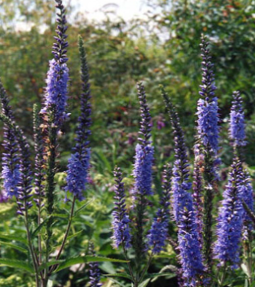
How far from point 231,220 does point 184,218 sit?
29 cm

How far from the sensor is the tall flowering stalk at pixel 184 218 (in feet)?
8.25

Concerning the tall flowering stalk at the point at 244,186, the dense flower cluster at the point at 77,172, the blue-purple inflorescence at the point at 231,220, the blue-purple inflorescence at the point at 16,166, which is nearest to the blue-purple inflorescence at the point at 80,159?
the dense flower cluster at the point at 77,172

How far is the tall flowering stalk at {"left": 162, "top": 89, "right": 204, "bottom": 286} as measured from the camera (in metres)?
2.52

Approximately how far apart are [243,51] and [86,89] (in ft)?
19.0

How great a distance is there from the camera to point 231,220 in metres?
2.57

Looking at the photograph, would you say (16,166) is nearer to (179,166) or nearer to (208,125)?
(179,166)

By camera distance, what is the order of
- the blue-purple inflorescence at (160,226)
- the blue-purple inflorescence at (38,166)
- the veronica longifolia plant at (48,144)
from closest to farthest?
the veronica longifolia plant at (48,144)
the blue-purple inflorescence at (38,166)
the blue-purple inflorescence at (160,226)

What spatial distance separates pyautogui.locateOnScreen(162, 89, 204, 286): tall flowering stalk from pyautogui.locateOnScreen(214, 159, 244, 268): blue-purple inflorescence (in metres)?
0.15

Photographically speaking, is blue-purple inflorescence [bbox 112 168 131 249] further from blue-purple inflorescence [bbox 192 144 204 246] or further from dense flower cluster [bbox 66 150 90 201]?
blue-purple inflorescence [bbox 192 144 204 246]

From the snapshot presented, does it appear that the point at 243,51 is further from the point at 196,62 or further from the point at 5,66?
the point at 5,66

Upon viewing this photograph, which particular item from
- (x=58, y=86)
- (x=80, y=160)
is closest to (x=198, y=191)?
(x=80, y=160)

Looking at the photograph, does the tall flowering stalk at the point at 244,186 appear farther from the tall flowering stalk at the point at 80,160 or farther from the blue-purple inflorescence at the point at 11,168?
the blue-purple inflorescence at the point at 11,168

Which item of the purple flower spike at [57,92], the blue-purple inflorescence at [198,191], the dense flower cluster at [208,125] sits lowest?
the blue-purple inflorescence at [198,191]

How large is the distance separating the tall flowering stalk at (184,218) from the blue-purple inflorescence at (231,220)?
6.0 inches
